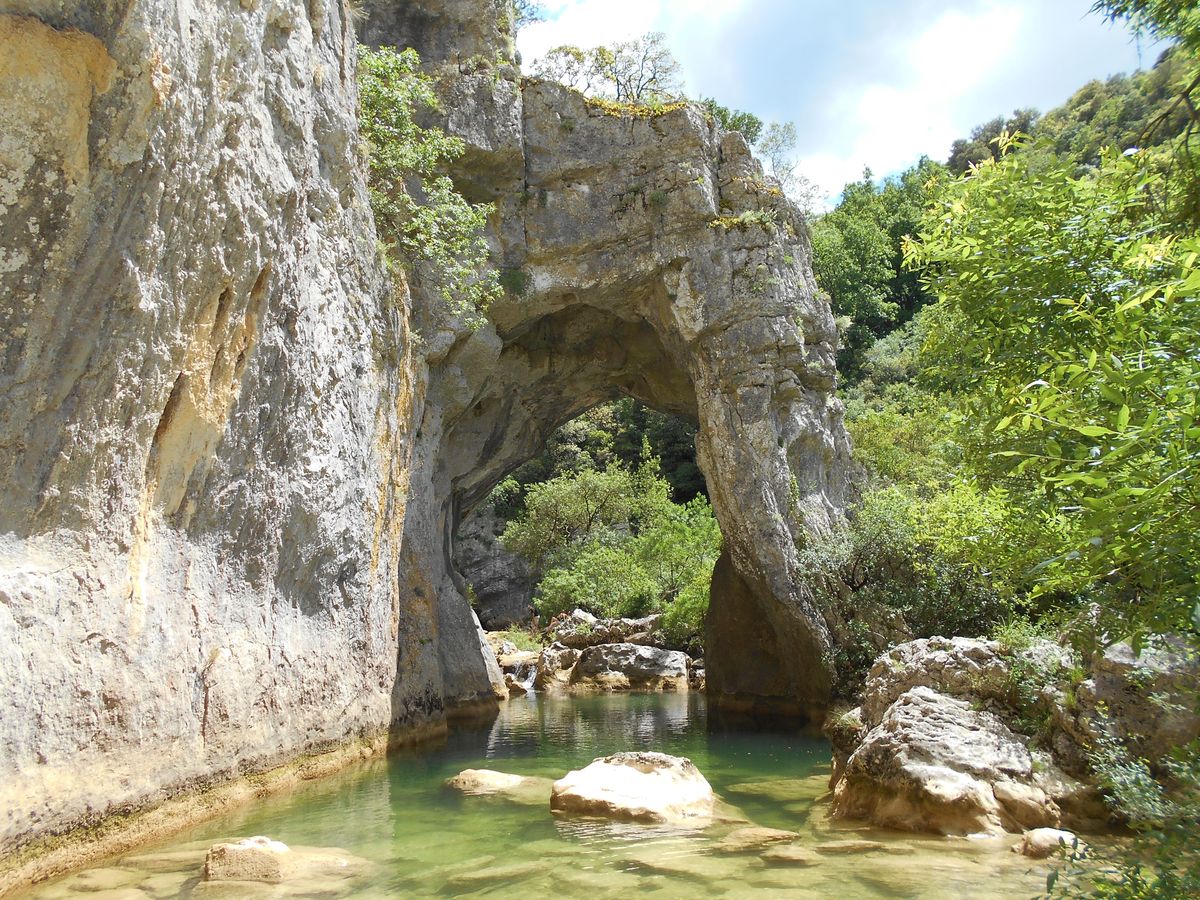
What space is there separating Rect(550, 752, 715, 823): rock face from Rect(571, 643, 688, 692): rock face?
44.2 ft

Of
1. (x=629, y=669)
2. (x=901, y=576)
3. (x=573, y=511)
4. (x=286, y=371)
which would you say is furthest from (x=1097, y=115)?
(x=286, y=371)

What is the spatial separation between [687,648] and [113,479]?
792 inches

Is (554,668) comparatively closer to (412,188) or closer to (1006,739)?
(412,188)

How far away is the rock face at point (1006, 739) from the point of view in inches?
269

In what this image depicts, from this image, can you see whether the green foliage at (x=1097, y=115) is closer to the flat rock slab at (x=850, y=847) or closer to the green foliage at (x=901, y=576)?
the green foliage at (x=901, y=576)

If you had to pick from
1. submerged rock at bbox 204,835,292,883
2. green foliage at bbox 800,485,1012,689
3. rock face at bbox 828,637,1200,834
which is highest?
green foliage at bbox 800,485,1012,689

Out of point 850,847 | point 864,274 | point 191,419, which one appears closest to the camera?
point 850,847

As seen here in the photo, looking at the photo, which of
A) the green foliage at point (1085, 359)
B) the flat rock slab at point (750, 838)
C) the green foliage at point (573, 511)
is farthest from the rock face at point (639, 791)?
the green foliage at point (573, 511)

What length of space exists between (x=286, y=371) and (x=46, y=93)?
3.91 metres

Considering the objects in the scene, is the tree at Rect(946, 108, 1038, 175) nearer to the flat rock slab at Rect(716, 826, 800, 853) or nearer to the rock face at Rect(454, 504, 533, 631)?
the rock face at Rect(454, 504, 533, 631)

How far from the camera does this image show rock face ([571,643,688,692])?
864 inches

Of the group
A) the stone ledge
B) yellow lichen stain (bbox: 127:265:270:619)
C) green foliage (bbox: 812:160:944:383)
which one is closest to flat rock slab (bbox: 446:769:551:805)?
the stone ledge

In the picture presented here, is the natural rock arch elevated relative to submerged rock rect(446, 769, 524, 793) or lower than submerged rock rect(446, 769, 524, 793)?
elevated

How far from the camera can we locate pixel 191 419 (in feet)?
25.0
